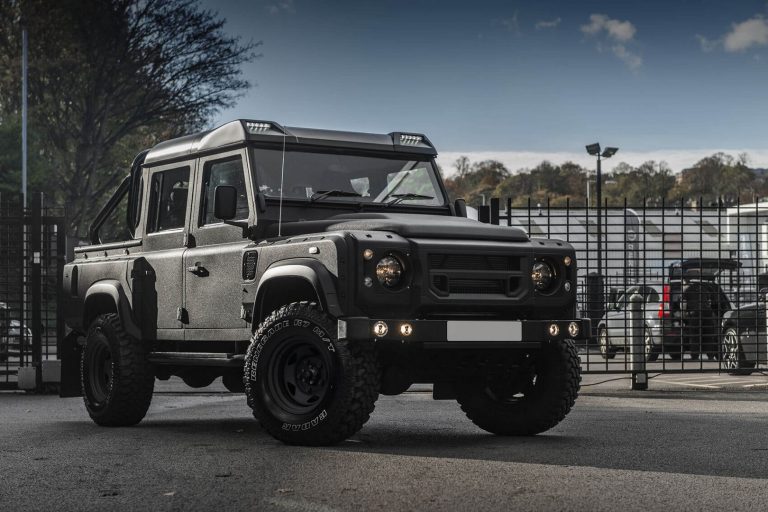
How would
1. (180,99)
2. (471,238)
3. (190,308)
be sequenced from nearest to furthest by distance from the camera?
(471,238) < (190,308) < (180,99)

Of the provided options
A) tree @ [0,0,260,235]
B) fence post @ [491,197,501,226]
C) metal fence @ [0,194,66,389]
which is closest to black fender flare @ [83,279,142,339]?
metal fence @ [0,194,66,389]

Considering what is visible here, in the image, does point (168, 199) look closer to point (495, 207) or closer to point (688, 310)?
point (495, 207)

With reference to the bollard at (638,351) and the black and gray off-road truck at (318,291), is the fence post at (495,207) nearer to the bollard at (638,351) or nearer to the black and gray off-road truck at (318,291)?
the bollard at (638,351)

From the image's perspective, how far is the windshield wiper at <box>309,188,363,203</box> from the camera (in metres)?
10.3

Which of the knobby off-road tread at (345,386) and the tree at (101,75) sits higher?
the tree at (101,75)

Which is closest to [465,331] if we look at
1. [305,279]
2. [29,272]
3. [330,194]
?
[305,279]

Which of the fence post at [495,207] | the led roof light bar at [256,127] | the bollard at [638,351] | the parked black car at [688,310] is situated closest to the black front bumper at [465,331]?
the led roof light bar at [256,127]

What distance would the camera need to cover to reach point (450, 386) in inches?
392

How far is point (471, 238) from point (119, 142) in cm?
3334

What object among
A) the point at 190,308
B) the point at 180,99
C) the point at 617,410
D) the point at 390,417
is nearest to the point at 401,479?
the point at 190,308

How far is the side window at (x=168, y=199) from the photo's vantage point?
11.2 metres

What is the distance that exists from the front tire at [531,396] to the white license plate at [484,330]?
1.83ft

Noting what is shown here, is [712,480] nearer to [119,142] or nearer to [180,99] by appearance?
[180,99]

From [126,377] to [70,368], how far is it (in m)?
1.51
